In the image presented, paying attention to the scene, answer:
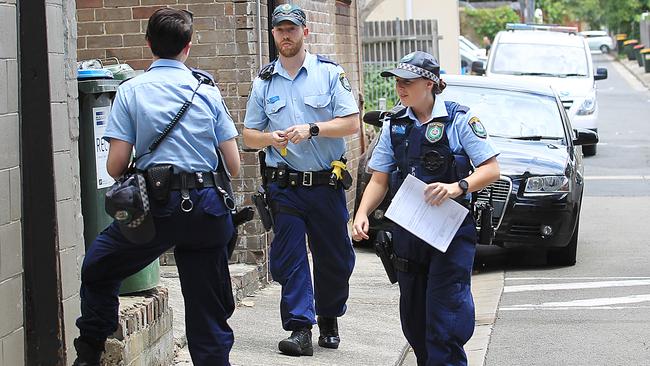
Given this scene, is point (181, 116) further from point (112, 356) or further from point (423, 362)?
point (423, 362)

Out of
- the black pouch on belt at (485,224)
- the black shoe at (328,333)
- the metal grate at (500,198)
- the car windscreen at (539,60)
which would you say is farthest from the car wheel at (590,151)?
the black pouch on belt at (485,224)

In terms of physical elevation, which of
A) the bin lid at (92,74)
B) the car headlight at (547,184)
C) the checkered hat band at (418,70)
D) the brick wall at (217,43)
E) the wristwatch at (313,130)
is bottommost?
the car headlight at (547,184)

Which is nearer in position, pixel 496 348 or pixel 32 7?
pixel 32 7

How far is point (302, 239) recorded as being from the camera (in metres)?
6.86

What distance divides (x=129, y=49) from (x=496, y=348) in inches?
137

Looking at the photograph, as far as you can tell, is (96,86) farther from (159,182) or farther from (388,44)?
(388,44)

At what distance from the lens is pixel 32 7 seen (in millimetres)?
5293

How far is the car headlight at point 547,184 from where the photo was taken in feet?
33.3

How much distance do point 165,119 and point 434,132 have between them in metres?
1.26

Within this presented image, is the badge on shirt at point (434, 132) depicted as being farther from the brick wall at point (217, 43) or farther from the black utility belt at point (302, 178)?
the brick wall at point (217, 43)

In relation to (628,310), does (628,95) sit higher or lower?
higher

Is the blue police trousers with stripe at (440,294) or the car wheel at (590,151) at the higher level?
the car wheel at (590,151)

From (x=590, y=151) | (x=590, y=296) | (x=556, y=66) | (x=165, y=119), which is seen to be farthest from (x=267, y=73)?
(x=556, y=66)

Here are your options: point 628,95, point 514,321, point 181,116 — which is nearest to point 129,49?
point 514,321
